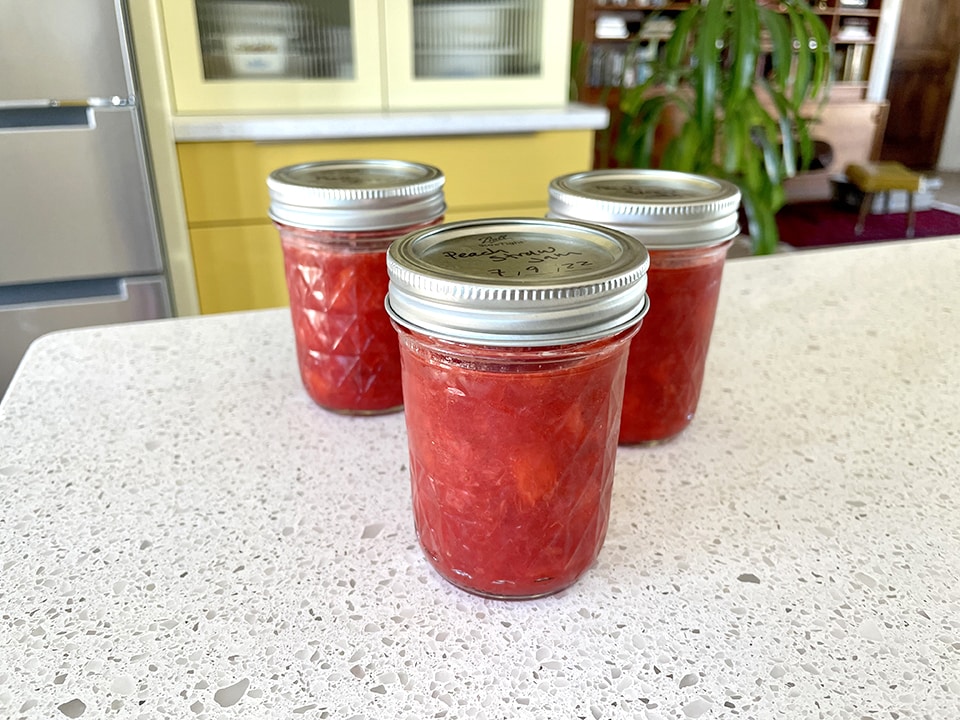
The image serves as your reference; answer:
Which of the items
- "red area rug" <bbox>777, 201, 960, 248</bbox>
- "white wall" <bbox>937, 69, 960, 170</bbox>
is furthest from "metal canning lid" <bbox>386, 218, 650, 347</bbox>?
"white wall" <bbox>937, 69, 960, 170</bbox>

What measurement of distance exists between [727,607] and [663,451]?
0.54 feet

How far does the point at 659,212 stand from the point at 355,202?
0.67 feet

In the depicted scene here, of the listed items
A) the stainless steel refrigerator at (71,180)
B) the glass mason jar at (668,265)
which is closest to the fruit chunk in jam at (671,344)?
the glass mason jar at (668,265)

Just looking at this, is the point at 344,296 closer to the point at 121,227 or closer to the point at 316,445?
the point at 316,445

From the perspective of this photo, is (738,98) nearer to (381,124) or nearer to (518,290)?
(381,124)

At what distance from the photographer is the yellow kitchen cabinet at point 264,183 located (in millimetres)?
Result: 1717

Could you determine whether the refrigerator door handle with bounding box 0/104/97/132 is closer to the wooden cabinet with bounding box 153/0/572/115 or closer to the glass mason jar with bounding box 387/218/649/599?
the wooden cabinet with bounding box 153/0/572/115

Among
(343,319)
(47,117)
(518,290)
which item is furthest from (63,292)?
(518,290)

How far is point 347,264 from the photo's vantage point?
54 centimetres

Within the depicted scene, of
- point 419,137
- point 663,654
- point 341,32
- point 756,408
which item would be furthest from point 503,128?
point 663,654

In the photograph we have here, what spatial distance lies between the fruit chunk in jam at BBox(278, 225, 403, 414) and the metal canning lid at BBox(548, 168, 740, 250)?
0.43 ft

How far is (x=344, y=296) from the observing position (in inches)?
21.6

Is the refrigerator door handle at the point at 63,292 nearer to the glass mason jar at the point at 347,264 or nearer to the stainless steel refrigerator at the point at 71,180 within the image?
the stainless steel refrigerator at the point at 71,180

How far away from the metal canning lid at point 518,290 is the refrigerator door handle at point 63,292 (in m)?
1.58
